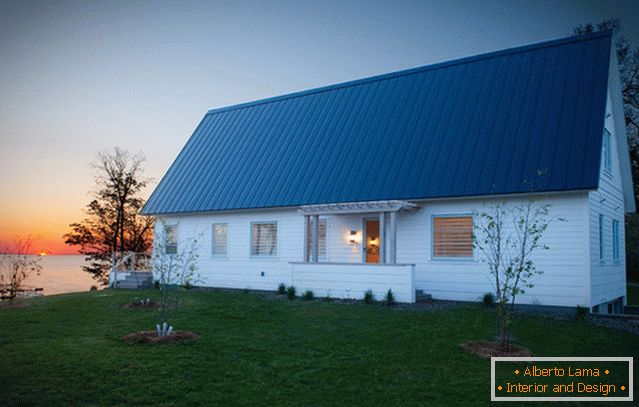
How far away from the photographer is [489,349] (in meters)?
8.86

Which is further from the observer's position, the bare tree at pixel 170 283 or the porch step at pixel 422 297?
the porch step at pixel 422 297

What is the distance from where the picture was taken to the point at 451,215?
15727mm

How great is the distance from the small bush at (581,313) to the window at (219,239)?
13.2m

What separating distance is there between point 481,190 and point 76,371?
11451 mm

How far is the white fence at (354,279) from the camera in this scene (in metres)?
15.2

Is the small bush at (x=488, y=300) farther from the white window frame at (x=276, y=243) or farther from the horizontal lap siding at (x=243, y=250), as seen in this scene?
the white window frame at (x=276, y=243)

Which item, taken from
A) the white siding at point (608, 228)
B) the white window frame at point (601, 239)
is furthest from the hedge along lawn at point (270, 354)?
the white window frame at point (601, 239)

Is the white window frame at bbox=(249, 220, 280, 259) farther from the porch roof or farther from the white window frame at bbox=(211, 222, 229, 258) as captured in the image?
the porch roof

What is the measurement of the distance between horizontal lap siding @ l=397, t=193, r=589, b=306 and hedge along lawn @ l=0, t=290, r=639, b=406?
152 centimetres

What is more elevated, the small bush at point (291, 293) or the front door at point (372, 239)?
the front door at point (372, 239)

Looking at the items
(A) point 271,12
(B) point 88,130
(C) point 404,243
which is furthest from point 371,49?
(B) point 88,130

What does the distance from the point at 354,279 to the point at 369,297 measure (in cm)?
95

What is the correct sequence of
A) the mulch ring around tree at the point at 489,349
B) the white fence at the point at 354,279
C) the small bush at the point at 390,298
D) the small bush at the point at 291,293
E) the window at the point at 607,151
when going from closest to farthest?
the mulch ring around tree at the point at 489,349 < the small bush at the point at 390,298 < the white fence at the point at 354,279 < the window at the point at 607,151 < the small bush at the point at 291,293

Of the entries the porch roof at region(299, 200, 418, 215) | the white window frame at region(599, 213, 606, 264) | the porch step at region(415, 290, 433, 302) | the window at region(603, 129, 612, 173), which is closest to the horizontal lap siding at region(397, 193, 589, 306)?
the porch step at region(415, 290, 433, 302)
